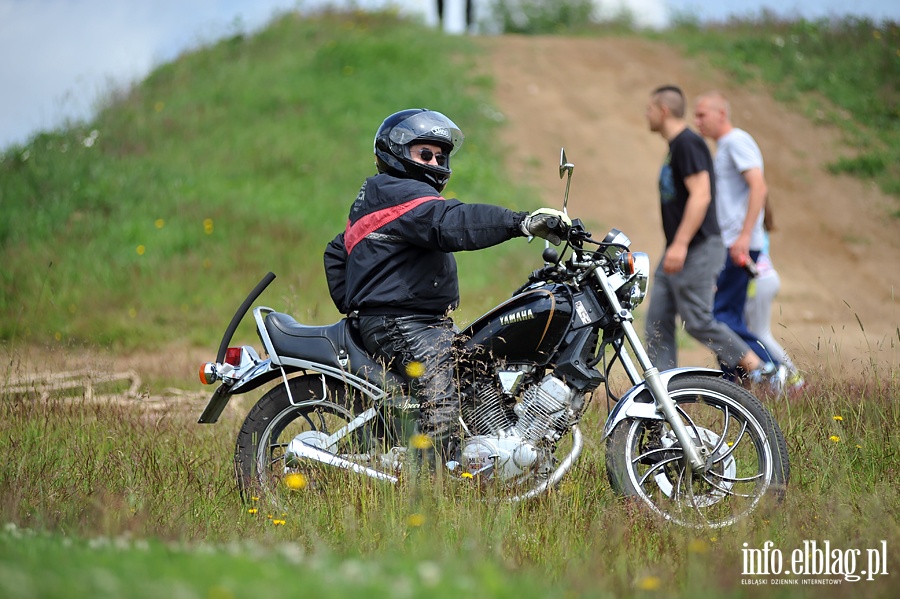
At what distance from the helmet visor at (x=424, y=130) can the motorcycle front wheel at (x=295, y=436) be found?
1164mm

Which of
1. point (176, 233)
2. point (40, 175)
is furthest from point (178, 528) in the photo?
point (40, 175)

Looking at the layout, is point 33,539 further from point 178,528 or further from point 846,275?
point 846,275

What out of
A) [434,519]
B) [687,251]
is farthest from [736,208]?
[434,519]

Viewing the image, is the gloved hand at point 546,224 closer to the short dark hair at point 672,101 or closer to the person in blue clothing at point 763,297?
the short dark hair at point 672,101

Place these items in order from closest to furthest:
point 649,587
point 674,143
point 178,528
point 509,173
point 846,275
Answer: point 649,587
point 178,528
point 674,143
point 846,275
point 509,173

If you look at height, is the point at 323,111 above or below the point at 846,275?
above

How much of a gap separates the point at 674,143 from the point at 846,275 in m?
7.65

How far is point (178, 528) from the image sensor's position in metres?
3.71

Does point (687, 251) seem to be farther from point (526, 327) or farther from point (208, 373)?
point (208, 373)

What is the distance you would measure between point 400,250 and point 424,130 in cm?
58

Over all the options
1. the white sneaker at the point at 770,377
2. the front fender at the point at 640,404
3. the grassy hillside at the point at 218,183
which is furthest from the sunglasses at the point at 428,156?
the grassy hillside at the point at 218,183

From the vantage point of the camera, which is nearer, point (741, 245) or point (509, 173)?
point (741, 245)

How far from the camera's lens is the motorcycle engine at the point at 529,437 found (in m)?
4.11

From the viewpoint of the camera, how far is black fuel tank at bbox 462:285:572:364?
413 centimetres
